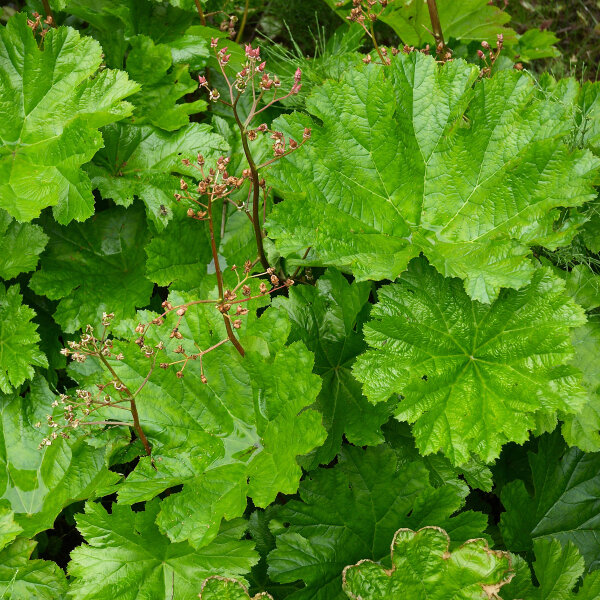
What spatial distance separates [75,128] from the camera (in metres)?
2.13

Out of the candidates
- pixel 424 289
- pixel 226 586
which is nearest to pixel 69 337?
pixel 226 586

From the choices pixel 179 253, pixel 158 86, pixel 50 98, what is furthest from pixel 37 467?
pixel 158 86

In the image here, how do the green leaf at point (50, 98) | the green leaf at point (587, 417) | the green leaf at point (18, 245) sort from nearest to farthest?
1. the green leaf at point (587, 417)
2. the green leaf at point (50, 98)
3. the green leaf at point (18, 245)

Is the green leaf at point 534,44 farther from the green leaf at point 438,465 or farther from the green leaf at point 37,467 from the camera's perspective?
the green leaf at point 37,467

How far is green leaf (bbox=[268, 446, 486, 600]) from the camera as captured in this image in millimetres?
1909

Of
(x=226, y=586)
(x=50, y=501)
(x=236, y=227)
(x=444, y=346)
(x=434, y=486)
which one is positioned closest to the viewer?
(x=226, y=586)

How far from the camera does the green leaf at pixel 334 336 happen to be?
6.45 feet

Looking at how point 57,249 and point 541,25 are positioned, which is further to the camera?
point 541,25

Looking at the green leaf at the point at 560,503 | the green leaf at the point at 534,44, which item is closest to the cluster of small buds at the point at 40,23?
the green leaf at the point at 534,44

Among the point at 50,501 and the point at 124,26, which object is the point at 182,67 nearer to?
the point at 124,26

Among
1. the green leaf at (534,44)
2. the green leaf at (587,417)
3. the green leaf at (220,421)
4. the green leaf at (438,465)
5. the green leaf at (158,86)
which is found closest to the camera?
the green leaf at (220,421)

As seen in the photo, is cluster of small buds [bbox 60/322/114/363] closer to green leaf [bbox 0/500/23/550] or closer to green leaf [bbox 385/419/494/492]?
green leaf [bbox 0/500/23/550]

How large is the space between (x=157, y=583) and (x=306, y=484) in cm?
52

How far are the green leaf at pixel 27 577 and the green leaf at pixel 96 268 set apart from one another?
0.76 m
